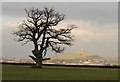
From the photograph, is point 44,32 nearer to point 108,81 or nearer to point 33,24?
point 33,24

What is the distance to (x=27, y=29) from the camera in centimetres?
4891

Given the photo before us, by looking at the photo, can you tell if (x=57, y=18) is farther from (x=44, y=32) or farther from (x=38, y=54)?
(x=38, y=54)

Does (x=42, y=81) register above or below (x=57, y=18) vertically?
below

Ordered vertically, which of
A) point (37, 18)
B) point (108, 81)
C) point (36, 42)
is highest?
point (37, 18)

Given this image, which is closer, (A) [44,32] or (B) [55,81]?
(B) [55,81]

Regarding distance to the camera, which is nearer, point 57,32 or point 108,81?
point 108,81

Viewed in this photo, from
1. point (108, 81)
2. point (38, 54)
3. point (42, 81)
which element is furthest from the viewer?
point (38, 54)

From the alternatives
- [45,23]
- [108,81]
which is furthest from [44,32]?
[108,81]

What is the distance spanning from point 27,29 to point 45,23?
2.59m

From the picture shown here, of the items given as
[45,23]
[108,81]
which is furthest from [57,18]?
[108,81]

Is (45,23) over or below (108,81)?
over

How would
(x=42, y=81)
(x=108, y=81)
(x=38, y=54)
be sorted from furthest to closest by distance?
1. (x=38, y=54)
2. (x=108, y=81)
3. (x=42, y=81)

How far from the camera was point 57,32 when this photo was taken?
49.0m

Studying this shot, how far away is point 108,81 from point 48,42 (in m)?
26.7
